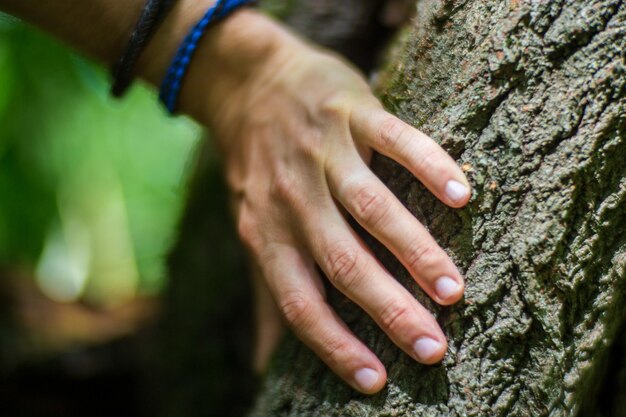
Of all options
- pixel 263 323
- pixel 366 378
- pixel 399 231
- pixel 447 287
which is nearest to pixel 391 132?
pixel 399 231

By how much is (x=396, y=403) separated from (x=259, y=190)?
19.5 inches

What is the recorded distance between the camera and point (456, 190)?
979 millimetres

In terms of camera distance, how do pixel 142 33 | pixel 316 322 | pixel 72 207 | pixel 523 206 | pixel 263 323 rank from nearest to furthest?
pixel 523 206 → pixel 316 322 → pixel 142 33 → pixel 263 323 → pixel 72 207

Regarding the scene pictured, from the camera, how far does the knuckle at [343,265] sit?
1050 millimetres

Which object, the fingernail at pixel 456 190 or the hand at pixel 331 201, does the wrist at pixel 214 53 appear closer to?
the hand at pixel 331 201

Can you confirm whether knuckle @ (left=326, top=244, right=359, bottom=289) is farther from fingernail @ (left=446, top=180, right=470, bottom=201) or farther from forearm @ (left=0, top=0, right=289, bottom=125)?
forearm @ (left=0, top=0, right=289, bottom=125)

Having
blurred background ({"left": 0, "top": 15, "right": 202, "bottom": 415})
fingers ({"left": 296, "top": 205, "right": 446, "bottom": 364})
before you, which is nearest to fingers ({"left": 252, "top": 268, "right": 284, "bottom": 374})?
blurred background ({"left": 0, "top": 15, "right": 202, "bottom": 415})

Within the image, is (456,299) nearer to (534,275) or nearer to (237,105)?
(534,275)

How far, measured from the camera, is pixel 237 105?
1369 mm

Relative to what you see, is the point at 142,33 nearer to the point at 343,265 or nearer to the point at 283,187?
the point at 283,187

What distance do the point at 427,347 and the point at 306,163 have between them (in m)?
0.40

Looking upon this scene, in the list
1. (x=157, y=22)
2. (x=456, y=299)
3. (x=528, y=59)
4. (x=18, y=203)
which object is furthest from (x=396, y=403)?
(x=18, y=203)

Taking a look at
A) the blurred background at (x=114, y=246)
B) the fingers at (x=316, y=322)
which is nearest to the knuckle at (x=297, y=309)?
the fingers at (x=316, y=322)

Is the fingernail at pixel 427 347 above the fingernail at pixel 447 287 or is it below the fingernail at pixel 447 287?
below
